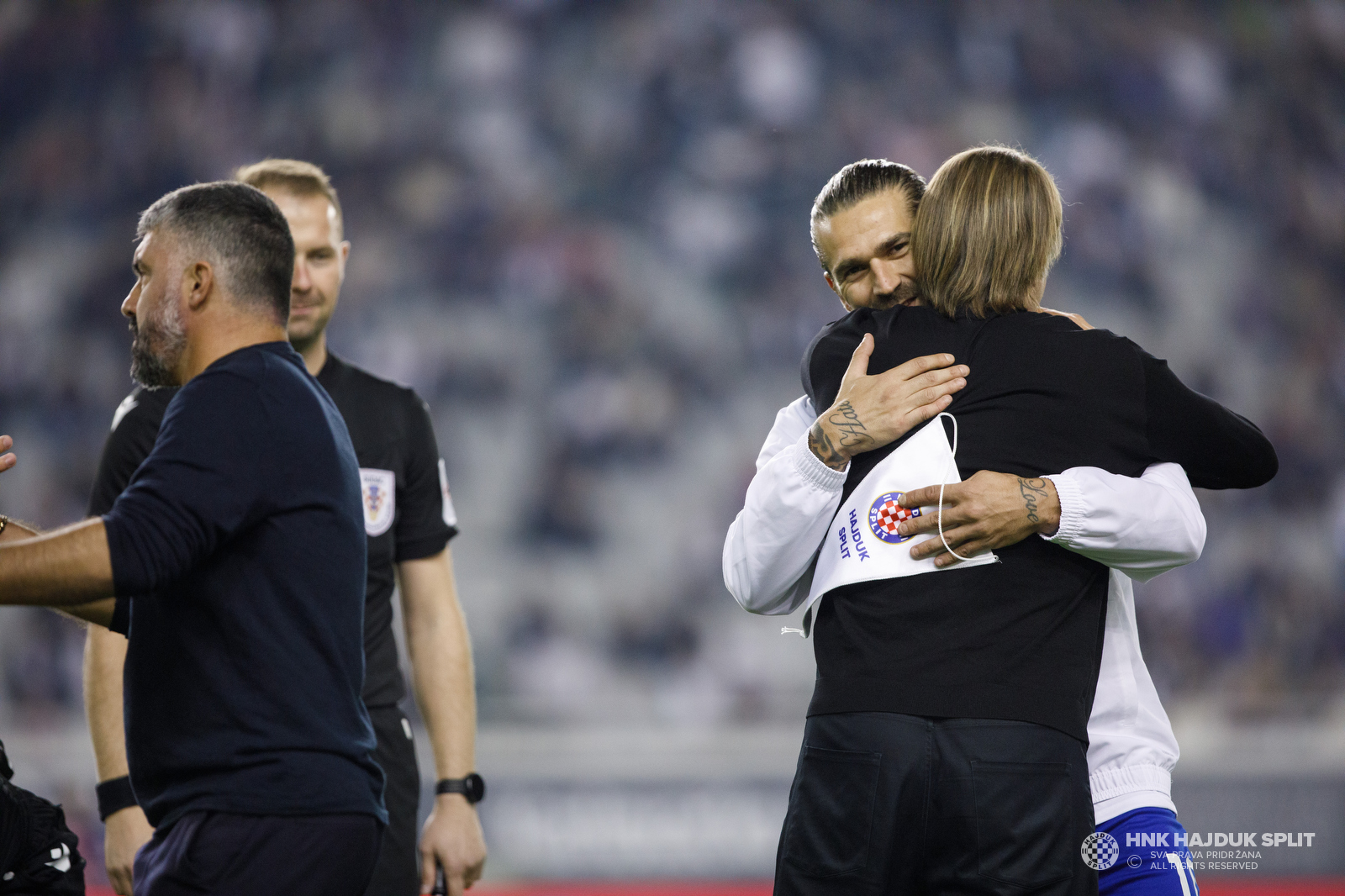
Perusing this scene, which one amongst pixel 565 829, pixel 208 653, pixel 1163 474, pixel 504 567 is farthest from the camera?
pixel 504 567

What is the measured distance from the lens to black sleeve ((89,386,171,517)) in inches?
103

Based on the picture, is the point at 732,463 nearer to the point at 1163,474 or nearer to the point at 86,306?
the point at 86,306

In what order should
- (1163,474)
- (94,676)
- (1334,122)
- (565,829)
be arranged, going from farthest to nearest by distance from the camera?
(1334,122), (565,829), (94,676), (1163,474)

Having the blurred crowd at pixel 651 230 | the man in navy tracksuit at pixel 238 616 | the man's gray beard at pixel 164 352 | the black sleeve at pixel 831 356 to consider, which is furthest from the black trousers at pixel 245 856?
the blurred crowd at pixel 651 230

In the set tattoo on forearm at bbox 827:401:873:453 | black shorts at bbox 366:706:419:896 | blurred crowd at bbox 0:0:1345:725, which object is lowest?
black shorts at bbox 366:706:419:896

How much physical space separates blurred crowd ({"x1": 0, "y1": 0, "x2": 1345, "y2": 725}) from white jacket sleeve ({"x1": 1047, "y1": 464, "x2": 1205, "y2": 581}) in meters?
5.83

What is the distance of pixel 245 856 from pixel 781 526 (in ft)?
3.14

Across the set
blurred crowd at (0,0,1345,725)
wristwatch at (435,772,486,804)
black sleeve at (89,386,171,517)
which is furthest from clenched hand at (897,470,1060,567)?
blurred crowd at (0,0,1345,725)

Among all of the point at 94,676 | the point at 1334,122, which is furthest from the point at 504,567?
the point at 1334,122

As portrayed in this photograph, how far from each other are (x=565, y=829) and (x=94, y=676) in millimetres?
4061

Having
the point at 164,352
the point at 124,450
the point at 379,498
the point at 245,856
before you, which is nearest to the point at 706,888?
the point at 379,498

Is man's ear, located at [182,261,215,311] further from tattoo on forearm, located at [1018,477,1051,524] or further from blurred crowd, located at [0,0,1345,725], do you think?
blurred crowd, located at [0,0,1345,725]

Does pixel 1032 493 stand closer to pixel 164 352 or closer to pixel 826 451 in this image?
pixel 826 451

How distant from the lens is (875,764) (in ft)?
6.31
